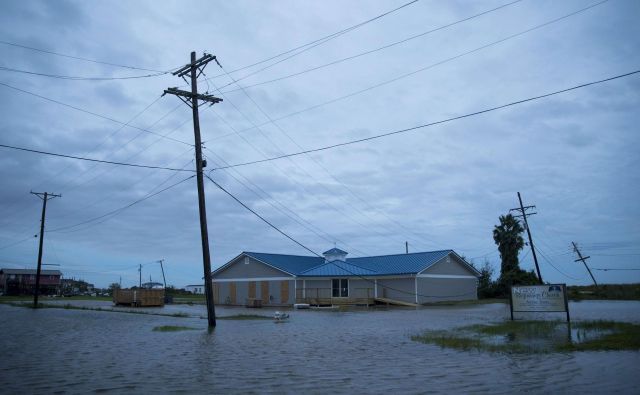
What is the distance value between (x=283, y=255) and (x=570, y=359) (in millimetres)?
48956

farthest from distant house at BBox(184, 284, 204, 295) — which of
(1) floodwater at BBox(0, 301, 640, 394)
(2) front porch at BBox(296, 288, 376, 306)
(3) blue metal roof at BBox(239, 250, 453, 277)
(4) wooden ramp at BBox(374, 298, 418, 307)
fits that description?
(1) floodwater at BBox(0, 301, 640, 394)

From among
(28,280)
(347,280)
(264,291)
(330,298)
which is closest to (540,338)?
(330,298)

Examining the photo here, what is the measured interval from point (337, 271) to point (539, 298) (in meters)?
29.6

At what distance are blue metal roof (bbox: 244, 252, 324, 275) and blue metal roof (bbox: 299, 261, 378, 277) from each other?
182cm

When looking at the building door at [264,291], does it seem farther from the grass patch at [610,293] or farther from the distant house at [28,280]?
the distant house at [28,280]

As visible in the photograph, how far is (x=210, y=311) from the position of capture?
75.7 ft

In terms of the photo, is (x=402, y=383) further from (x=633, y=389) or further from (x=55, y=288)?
(x=55, y=288)

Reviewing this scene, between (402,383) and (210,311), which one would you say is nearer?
(402,383)

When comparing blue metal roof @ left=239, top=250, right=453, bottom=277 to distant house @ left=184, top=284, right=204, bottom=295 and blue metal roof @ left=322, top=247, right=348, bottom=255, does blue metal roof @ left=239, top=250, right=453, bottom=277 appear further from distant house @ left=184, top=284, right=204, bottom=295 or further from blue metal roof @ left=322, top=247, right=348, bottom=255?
distant house @ left=184, top=284, right=204, bottom=295

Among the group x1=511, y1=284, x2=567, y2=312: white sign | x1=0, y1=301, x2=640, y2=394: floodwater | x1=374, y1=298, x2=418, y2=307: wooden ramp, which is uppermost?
x1=511, y1=284, x2=567, y2=312: white sign

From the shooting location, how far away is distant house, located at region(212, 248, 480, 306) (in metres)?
48.2

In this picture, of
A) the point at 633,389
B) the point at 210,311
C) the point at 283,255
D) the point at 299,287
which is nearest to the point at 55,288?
the point at 283,255

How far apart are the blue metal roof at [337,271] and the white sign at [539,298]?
2677cm

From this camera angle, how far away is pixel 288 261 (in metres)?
56.6
